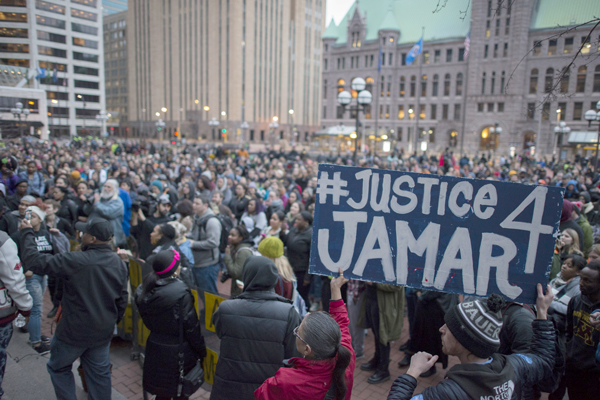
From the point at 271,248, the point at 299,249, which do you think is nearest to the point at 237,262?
the point at 271,248

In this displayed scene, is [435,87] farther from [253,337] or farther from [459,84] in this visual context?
[253,337]

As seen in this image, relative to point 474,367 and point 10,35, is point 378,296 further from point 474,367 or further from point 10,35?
point 10,35

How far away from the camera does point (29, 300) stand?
3.55 metres

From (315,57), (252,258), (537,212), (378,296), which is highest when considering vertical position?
(315,57)

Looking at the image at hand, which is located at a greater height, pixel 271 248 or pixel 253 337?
pixel 271 248

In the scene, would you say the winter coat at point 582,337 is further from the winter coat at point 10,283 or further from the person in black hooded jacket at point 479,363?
the winter coat at point 10,283

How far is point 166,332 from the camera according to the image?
3.32 meters

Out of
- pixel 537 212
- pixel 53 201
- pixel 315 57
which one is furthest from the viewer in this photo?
pixel 315 57

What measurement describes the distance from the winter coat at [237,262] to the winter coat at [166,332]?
1.24 metres

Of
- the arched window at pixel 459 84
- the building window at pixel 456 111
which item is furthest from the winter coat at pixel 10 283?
the arched window at pixel 459 84

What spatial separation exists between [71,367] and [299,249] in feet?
10.9

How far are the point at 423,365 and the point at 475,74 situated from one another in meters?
60.0

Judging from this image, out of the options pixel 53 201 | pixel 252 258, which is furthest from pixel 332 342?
pixel 53 201

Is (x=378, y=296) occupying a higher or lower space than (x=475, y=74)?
lower
